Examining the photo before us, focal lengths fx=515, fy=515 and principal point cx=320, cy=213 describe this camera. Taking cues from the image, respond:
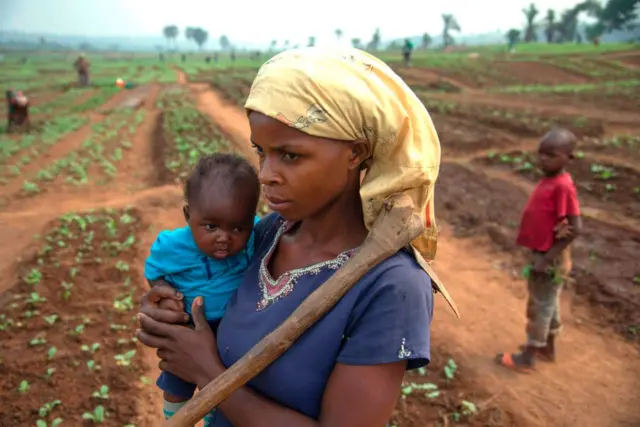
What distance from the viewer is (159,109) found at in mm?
18297

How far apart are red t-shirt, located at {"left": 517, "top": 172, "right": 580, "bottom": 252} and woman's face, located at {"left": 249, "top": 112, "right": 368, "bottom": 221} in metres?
2.88

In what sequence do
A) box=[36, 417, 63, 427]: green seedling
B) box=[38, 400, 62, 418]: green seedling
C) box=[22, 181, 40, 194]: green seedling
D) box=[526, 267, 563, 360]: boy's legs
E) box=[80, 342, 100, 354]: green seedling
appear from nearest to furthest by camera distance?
box=[36, 417, 63, 427]: green seedling, box=[38, 400, 62, 418]: green seedling, box=[526, 267, 563, 360]: boy's legs, box=[80, 342, 100, 354]: green seedling, box=[22, 181, 40, 194]: green seedling

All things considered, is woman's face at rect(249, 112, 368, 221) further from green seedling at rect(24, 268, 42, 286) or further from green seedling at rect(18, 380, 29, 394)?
green seedling at rect(24, 268, 42, 286)

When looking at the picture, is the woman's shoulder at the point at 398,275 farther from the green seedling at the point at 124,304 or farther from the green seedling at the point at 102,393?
the green seedling at the point at 124,304

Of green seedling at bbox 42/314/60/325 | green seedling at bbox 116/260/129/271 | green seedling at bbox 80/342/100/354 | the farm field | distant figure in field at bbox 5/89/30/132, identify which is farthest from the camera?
distant figure in field at bbox 5/89/30/132

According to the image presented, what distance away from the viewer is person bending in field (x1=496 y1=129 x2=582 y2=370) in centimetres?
369

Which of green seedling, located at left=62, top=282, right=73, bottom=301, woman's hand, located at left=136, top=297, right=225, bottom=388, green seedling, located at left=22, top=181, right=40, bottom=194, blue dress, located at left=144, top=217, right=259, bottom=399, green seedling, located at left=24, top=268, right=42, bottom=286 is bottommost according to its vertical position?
green seedling, located at left=62, top=282, right=73, bottom=301

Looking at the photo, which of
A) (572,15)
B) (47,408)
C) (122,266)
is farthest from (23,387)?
(572,15)

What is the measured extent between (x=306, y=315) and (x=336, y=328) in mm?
78

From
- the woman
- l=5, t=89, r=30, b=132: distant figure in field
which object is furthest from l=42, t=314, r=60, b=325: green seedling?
l=5, t=89, r=30, b=132: distant figure in field

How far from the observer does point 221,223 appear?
5.68 feet

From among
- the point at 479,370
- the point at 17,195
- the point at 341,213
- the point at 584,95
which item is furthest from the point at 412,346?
the point at 584,95

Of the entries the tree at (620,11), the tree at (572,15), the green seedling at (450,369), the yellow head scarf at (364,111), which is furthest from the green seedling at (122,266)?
the tree at (572,15)

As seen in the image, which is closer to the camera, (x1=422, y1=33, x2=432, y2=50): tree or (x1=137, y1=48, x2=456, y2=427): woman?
(x1=137, y1=48, x2=456, y2=427): woman
